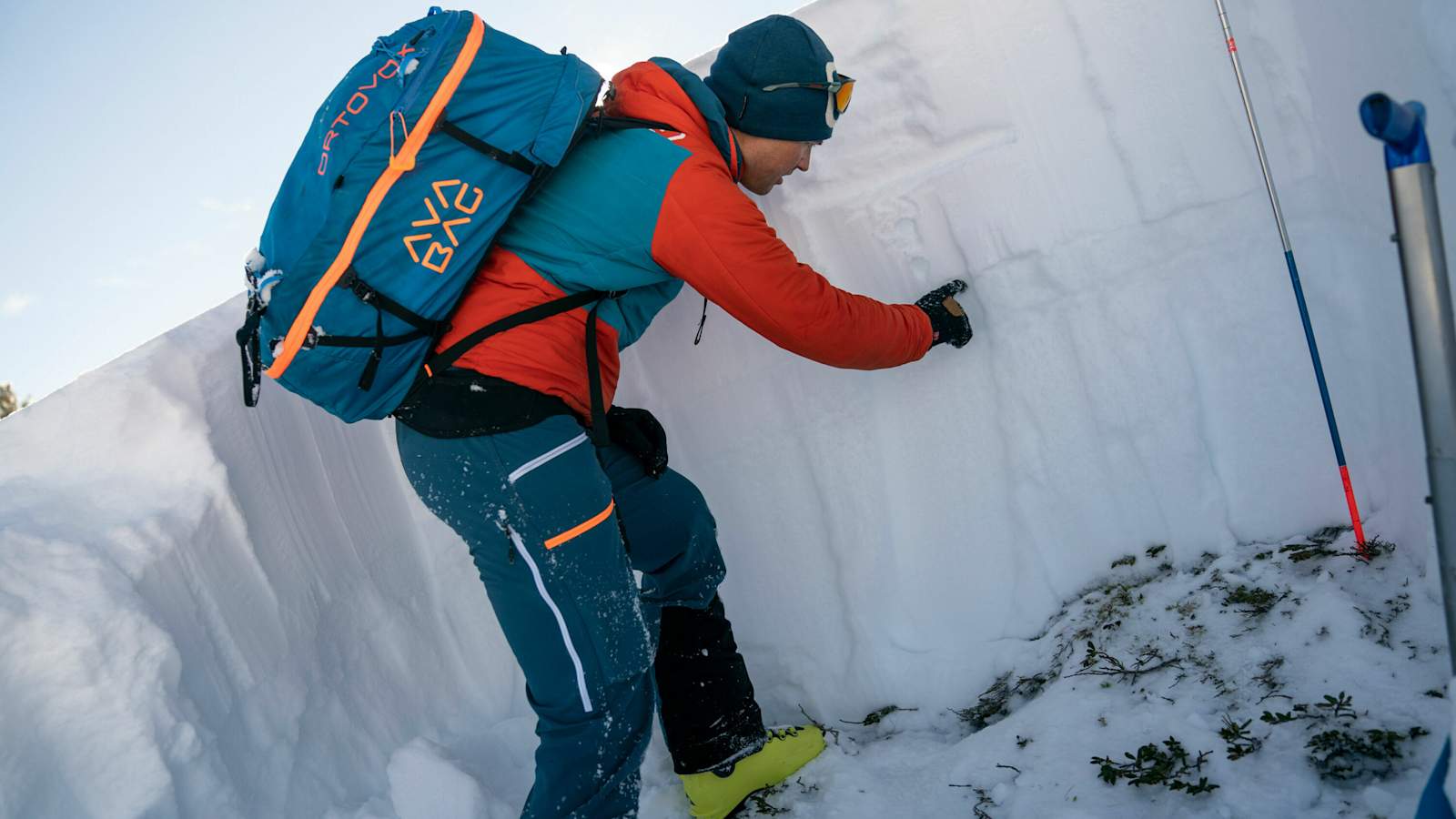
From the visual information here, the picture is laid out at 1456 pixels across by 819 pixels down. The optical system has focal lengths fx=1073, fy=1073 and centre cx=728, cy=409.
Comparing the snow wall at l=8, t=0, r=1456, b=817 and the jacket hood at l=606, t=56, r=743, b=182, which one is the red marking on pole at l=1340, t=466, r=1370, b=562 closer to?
the snow wall at l=8, t=0, r=1456, b=817

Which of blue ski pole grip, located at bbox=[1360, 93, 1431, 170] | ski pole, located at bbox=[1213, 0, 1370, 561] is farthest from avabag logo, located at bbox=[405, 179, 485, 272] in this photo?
ski pole, located at bbox=[1213, 0, 1370, 561]

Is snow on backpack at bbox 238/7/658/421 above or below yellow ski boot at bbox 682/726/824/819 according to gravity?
above

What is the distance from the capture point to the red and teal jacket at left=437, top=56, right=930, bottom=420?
212 centimetres

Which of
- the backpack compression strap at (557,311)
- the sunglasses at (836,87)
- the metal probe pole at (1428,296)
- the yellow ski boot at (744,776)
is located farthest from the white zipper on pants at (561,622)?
the metal probe pole at (1428,296)

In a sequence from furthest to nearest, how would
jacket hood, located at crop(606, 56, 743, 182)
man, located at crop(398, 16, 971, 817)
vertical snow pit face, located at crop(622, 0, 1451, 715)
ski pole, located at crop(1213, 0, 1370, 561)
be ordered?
vertical snow pit face, located at crop(622, 0, 1451, 715) → ski pole, located at crop(1213, 0, 1370, 561) → jacket hood, located at crop(606, 56, 743, 182) → man, located at crop(398, 16, 971, 817)

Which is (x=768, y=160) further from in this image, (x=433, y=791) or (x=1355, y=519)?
(x=433, y=791)

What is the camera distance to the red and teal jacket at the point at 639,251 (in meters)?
2.12

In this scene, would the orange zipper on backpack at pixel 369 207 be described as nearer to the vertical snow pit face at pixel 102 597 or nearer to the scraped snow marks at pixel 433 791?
the vertical snow pit face at pixel 102 597

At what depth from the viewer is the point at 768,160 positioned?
259cm

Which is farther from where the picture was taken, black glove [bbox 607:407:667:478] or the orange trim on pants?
black glove [bbox 607:407:667:478]

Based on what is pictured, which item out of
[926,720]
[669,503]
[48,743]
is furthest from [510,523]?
[926,720]

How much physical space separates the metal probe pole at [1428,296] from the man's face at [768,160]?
1426mm

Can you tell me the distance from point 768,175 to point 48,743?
2.11 meters

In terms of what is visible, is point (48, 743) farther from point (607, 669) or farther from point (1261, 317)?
point (1261, 317)
